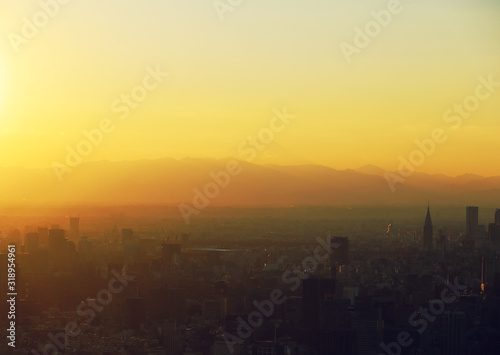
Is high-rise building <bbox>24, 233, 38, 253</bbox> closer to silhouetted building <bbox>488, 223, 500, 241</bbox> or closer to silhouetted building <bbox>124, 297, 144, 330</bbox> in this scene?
silhouetted building <bbox>124, 297, 144, 330</bbox>

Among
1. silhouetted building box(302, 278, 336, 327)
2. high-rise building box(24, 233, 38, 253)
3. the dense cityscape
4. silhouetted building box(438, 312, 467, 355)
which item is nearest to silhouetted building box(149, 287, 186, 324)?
the dense cityscape

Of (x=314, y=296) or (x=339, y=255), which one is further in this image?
(x=339, y=255)

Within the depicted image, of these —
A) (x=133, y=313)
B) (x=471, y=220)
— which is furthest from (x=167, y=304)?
(x=471, y=220)

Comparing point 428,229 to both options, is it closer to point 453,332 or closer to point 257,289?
point 257,289

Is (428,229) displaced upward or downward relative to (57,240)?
upward

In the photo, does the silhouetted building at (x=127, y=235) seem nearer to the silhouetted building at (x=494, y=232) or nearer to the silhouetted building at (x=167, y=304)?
the silhouetted building at (x=167, y=304)

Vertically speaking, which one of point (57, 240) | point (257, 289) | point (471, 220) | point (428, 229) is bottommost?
point (257, 289)

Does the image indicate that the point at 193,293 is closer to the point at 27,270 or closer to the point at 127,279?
the point at 127,279
